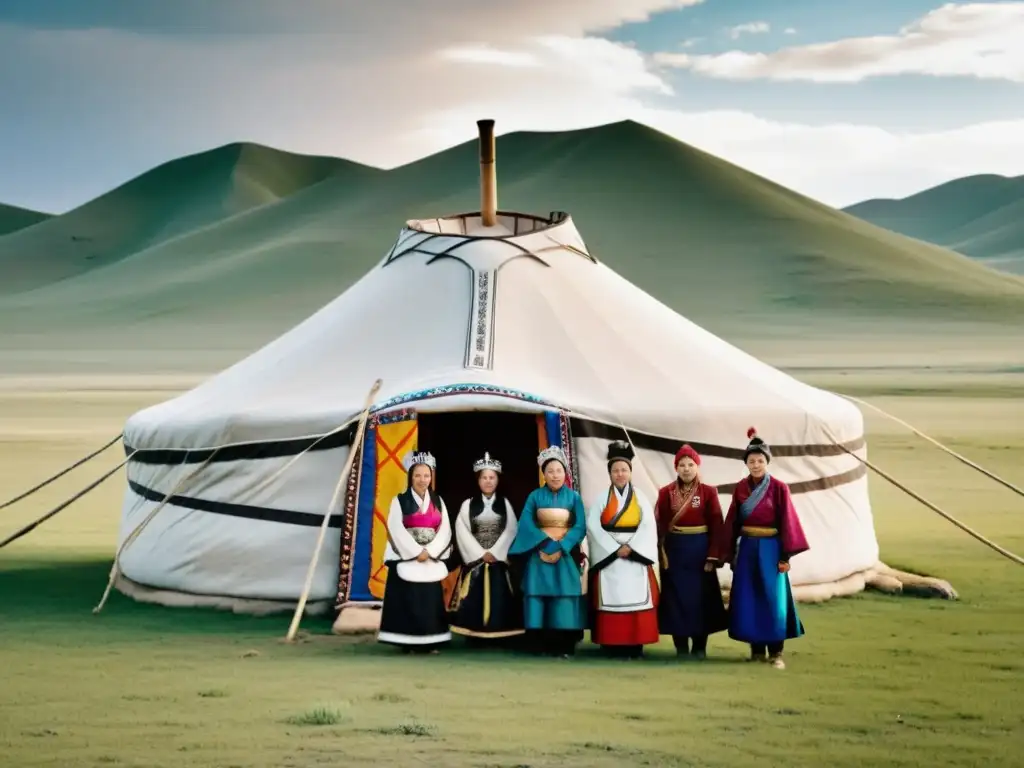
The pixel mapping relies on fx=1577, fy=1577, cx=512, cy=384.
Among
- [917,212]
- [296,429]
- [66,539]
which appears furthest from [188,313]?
[917,212]

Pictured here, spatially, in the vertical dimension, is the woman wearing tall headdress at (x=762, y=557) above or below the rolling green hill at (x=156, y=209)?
below

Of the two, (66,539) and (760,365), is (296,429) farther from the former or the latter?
(66,539)

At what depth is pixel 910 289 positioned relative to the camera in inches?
2886

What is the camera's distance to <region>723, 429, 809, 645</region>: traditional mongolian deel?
6500 millimetres

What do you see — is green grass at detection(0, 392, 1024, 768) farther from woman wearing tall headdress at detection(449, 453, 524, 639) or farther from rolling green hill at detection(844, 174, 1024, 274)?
rolling green hill at detection(844, 174, 1024, 274)

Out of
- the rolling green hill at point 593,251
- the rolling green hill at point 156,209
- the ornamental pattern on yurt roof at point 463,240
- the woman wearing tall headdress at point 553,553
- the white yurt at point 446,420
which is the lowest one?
the woman wearing tall headdress at point 553,553

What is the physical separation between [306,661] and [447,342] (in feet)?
7.32

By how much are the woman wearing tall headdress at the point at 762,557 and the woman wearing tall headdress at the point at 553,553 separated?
2.11 ft

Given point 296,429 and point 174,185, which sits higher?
point 174,185

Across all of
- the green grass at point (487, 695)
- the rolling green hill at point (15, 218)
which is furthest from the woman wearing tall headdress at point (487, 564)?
the rolling green hill at point (15, 218)

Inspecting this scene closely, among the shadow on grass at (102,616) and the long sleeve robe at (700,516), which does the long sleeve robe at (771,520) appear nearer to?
the long sleeve robe at (700,516)

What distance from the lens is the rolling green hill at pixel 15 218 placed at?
170 m

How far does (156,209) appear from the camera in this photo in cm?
14225

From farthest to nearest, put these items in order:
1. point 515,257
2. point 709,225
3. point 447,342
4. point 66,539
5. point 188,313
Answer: point 709,225 < point 188,313 < point 66,539 < point 515,257 < point 447,342
